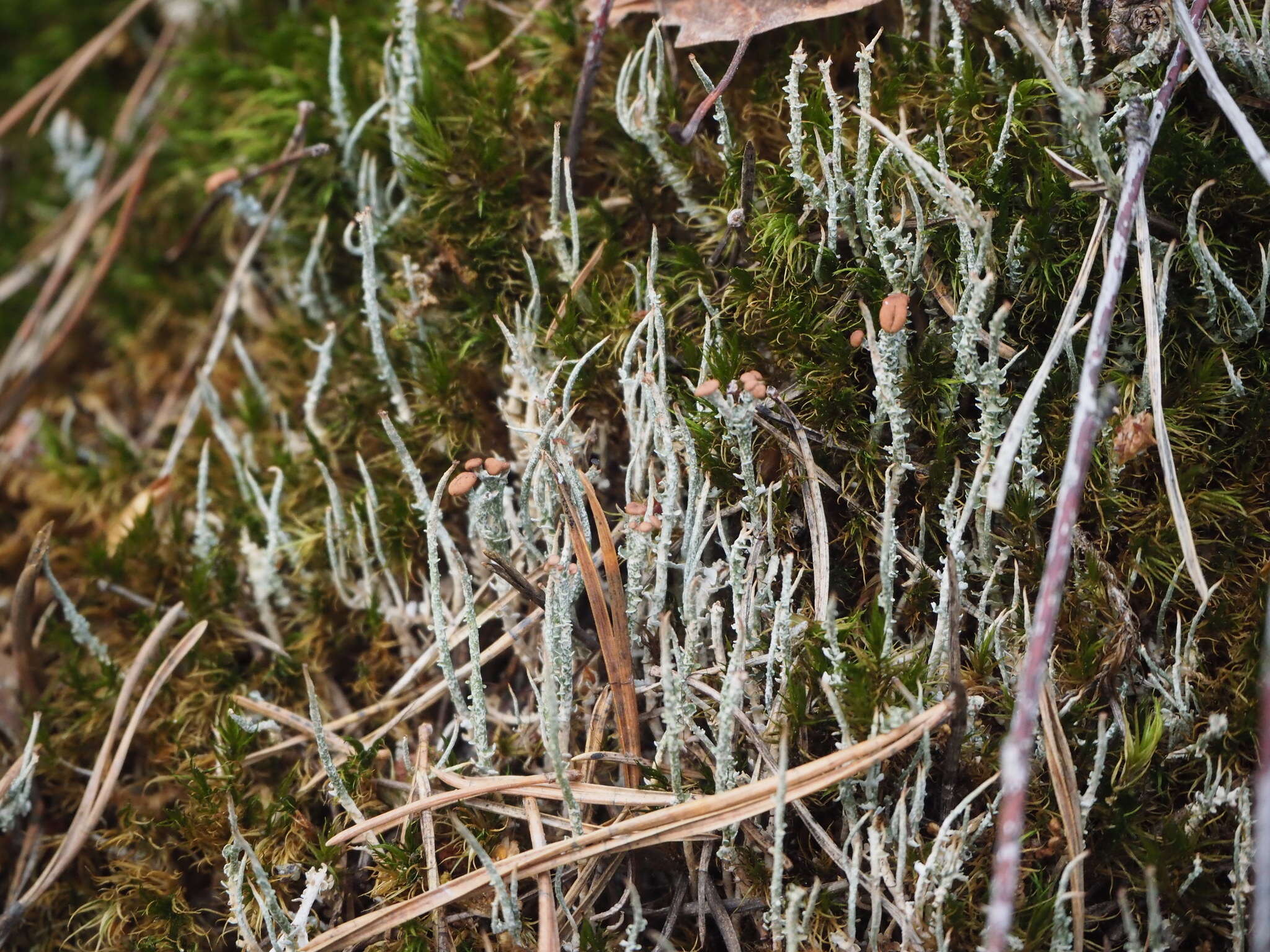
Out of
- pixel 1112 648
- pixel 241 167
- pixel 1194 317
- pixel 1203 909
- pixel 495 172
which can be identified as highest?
pixel 241 167

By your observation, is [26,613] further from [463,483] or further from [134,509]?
[463,483]

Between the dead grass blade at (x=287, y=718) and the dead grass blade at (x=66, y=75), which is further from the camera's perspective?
the dead grass blade at (x=66, y=75)

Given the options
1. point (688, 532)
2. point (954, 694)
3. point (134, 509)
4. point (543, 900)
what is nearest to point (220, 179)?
point (134, 509)

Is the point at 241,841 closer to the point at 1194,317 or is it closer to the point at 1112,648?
the point at 1112,648

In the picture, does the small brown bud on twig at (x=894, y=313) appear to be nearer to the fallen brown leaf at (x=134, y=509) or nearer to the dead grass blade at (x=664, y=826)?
the dead grass blade at (x=664, y=826)

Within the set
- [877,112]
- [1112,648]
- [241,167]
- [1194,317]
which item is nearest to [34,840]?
[241,167]

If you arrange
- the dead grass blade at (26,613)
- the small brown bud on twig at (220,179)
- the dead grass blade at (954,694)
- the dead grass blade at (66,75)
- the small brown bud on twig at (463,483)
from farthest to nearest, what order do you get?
the dead grass blade at (66,75), the small brown bud on twig at (220,179), the dead grass blade at (26,613), the small brown bud on twig at (463,483), the dead grass blade at (954,694)

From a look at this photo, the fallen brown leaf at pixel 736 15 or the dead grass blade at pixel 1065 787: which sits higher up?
the fallen brown leaf at pixel 736 15

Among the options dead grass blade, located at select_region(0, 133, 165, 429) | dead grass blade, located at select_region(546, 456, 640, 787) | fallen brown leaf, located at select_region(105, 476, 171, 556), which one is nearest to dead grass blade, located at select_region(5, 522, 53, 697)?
fallen brown leaf, located at select_region(105, 476, 171, 556)

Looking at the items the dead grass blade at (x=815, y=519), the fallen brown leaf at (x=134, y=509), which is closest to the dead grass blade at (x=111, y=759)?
the fallen brown leaf at (x=134, y=509)
